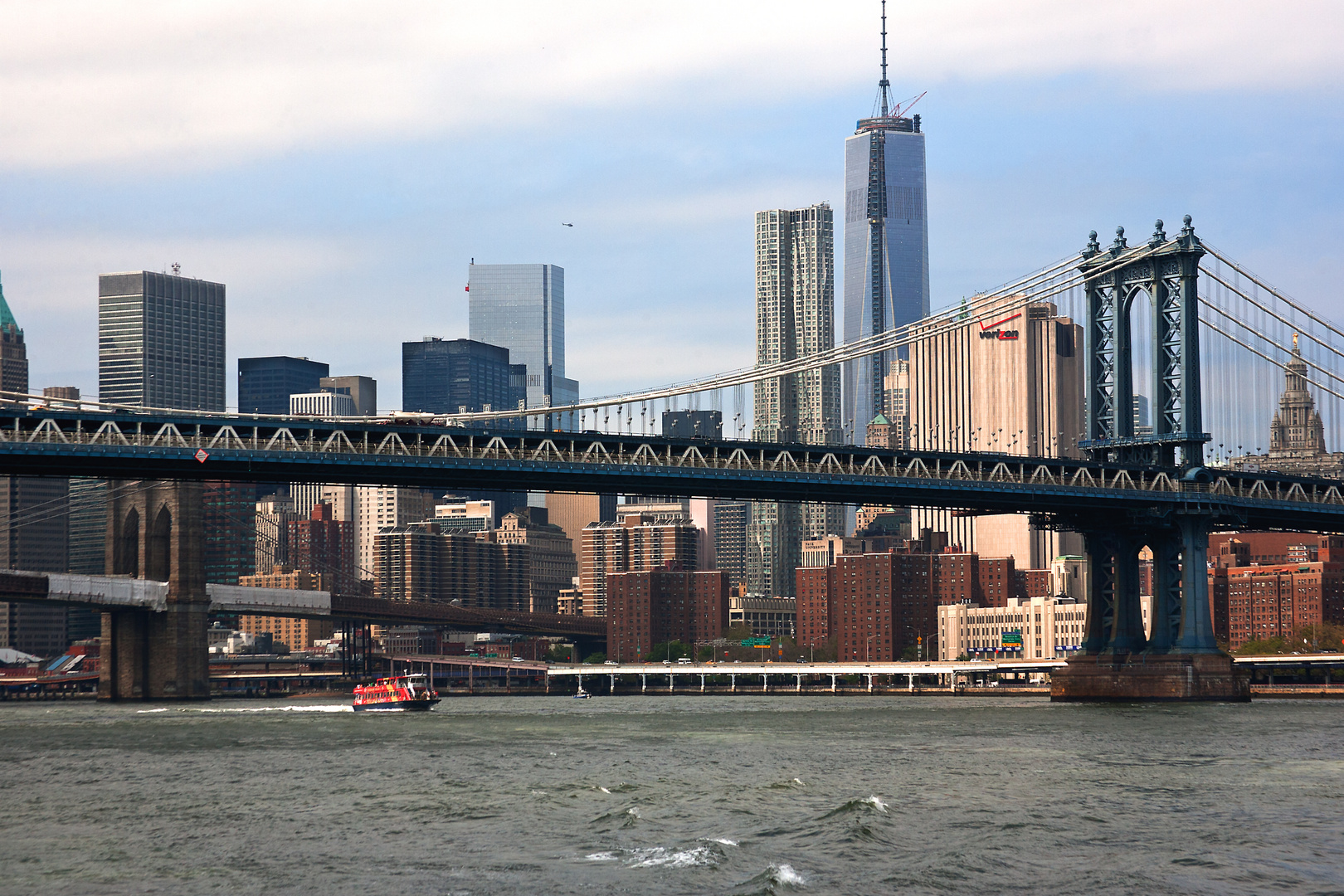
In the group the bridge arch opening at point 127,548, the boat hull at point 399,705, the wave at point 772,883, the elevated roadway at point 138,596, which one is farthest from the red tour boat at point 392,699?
the wave at point 772,883

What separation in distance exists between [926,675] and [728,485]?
10685cm

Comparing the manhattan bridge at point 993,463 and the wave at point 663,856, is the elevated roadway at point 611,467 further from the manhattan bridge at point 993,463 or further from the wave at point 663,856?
the wave at point 663,856

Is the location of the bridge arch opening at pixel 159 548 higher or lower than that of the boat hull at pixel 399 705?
higher

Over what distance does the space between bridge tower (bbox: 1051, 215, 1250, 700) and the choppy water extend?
17.2 m

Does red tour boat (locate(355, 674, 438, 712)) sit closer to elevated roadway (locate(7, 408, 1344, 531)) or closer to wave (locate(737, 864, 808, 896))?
elevated roadway (locate(7, 408, 1344, 531))

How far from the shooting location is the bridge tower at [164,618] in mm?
148750

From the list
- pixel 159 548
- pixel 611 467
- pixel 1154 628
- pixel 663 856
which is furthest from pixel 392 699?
pixel 663 856

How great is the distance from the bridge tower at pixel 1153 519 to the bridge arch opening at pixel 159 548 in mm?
84158

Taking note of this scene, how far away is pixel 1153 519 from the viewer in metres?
97.0

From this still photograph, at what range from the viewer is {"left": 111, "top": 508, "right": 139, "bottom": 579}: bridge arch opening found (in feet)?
514

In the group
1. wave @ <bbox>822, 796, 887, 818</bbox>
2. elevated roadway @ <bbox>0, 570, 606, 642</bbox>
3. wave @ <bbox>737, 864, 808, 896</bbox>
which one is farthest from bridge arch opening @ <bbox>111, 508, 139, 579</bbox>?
wave @ <bbox>737, 864, 808, 896</bbox>

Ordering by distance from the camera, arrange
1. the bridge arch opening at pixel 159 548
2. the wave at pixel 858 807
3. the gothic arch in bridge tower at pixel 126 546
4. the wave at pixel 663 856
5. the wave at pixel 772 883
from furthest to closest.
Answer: the gothic arch in bridge tower at pixel 126 546 → the bridge arch opening at pixel 159 548 → the wave at pixel 858 807 → the wave at pixel 663 856 → the wave at pixel 772 883

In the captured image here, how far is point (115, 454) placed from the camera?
78375 mm

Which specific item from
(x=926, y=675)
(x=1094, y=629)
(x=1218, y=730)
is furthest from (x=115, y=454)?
(x=926, y=675)
